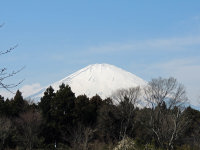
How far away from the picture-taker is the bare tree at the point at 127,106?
36397 millimetres

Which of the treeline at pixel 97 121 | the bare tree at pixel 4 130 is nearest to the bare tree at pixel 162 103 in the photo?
the treeline at pixel 97 121

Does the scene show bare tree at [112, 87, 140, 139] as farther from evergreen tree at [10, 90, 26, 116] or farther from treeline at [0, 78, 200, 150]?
evergreen tree at [10, 90, 26, 116]

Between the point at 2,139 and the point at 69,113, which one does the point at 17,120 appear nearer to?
the point at 2,139

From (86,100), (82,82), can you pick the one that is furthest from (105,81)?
(86,100)

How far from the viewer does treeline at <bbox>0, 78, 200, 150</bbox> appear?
30.9 metres

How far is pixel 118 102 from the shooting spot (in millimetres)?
39594

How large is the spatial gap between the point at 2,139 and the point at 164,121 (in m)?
15.4

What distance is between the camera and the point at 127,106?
37562 millimetres

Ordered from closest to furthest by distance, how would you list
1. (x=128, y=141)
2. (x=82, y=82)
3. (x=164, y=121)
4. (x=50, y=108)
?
(x=128, y=141) < (x=164, y=121) < (x=50, y=108) < (x=82, y=82)

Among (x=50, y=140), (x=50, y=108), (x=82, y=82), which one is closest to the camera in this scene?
(x=50, y=140)

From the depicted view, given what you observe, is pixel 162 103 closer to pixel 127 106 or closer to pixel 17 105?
pixel 127 106

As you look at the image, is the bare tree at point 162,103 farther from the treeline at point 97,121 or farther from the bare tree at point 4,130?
the bare tree at point 4,130

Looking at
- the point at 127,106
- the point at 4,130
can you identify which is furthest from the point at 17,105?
the point at 127,106

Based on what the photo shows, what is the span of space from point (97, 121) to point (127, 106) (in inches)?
147
